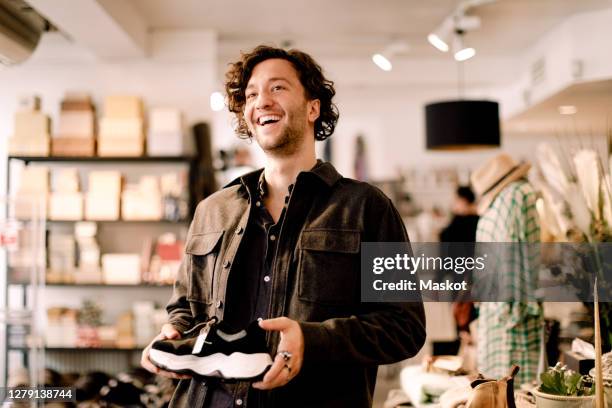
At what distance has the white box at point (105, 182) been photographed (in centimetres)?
→ 443

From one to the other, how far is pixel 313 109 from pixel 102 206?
3.20 meters

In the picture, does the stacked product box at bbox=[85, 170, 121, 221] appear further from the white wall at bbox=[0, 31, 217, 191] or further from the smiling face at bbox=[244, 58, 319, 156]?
the smiling face at bbox=[244, 58, 319, 156]

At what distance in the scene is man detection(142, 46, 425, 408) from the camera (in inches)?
52.4

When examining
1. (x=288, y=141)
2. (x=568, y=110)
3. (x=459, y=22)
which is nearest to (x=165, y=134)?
(x=459, y=22)

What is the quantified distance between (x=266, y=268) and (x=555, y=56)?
4.57 m

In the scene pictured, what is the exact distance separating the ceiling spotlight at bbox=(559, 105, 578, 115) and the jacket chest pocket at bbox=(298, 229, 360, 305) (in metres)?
5.19

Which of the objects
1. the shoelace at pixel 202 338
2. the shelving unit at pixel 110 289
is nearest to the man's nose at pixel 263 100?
the shoelace at pixel 202 338

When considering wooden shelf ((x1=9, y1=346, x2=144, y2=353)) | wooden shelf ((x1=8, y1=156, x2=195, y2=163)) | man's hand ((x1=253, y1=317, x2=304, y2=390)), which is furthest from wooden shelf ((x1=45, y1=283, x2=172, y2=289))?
man's hand ((x1=253, y1=317, x2=304, y2=390))

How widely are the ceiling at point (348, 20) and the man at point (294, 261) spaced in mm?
3141

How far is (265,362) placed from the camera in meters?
1.17

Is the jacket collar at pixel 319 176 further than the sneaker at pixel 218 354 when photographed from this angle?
Yes

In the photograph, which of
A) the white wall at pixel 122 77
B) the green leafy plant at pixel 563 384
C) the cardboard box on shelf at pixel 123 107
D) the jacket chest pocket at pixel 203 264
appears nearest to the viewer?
the jacket chest pocket at pixel 203 264

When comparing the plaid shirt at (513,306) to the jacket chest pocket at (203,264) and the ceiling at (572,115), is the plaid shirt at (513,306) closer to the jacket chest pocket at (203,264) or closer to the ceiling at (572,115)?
the jacket chest pocket at (203,264)

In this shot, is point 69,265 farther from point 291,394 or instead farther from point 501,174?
point 291,394
